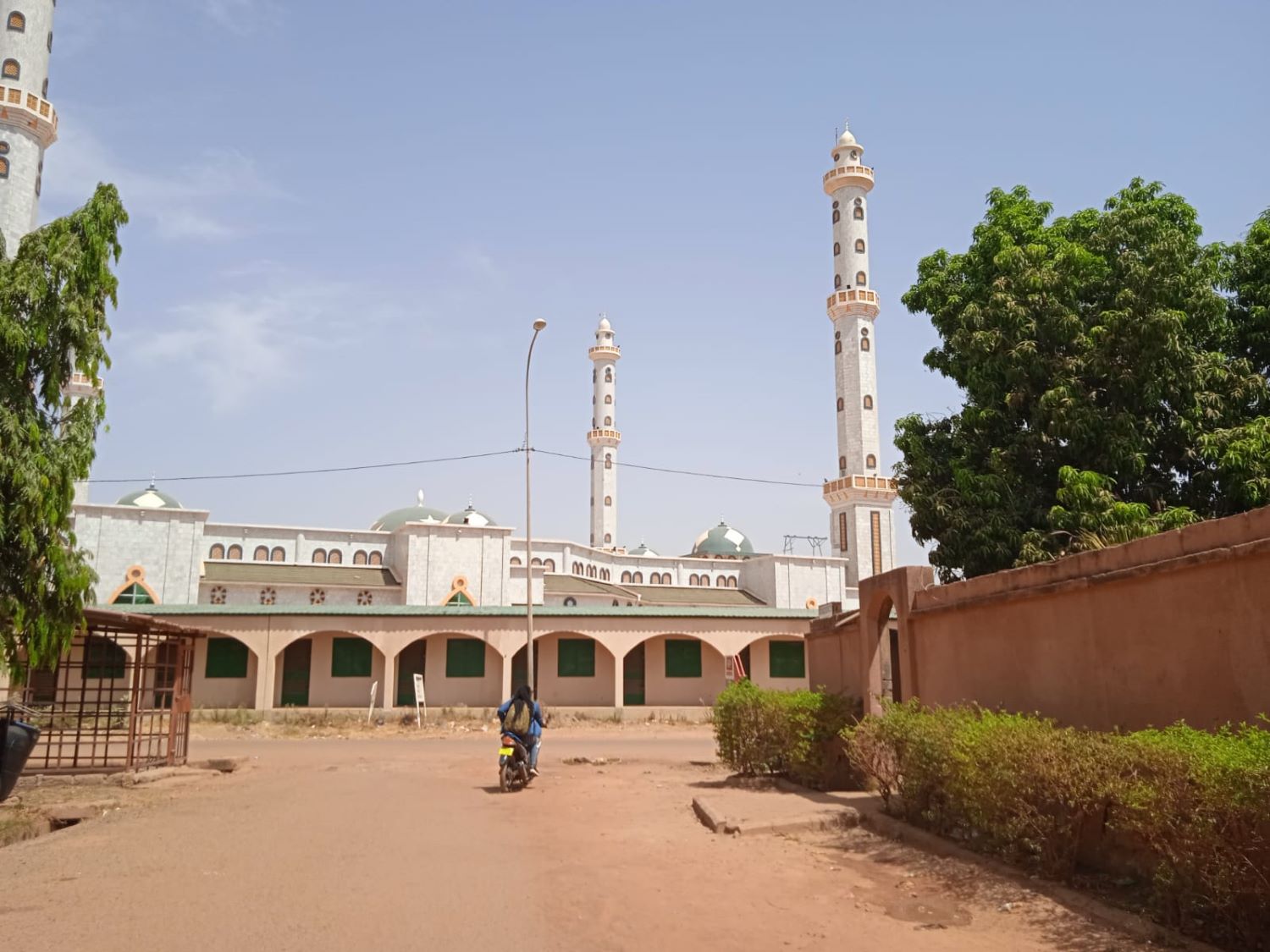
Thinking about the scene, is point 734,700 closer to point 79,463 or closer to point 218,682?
point 79,463

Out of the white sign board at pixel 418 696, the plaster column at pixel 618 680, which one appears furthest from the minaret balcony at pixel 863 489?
the white sign board at pixel 418 696

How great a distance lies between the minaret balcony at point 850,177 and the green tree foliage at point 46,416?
35.7 meters

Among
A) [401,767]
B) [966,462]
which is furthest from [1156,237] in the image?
[401,767]

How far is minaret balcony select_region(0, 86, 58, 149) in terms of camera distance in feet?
99.5

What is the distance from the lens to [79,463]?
10.8 m

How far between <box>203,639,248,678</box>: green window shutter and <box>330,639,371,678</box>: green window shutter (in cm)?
254

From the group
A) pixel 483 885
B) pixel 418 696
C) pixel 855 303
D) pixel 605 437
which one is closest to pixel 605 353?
pixel 605 437

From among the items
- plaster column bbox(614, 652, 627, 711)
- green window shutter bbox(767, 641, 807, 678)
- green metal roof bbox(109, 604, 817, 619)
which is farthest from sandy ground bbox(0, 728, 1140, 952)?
green window shutter bbox(767, 641, 807, 678)

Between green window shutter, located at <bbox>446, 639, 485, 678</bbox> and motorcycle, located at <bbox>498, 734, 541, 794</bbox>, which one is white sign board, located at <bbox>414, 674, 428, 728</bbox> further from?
motorcycle, located at <bbox>498, 734, 541, 794</bbox>

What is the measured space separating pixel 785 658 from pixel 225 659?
17568mm

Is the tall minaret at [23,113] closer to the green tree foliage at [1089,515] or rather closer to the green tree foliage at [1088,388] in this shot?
the green tree foliage at [1088,388]

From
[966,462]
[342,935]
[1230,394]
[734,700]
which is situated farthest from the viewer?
[966,462]

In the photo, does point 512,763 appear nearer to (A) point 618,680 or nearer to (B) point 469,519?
(A) point 618,680

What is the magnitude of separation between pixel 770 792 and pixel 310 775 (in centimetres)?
739
